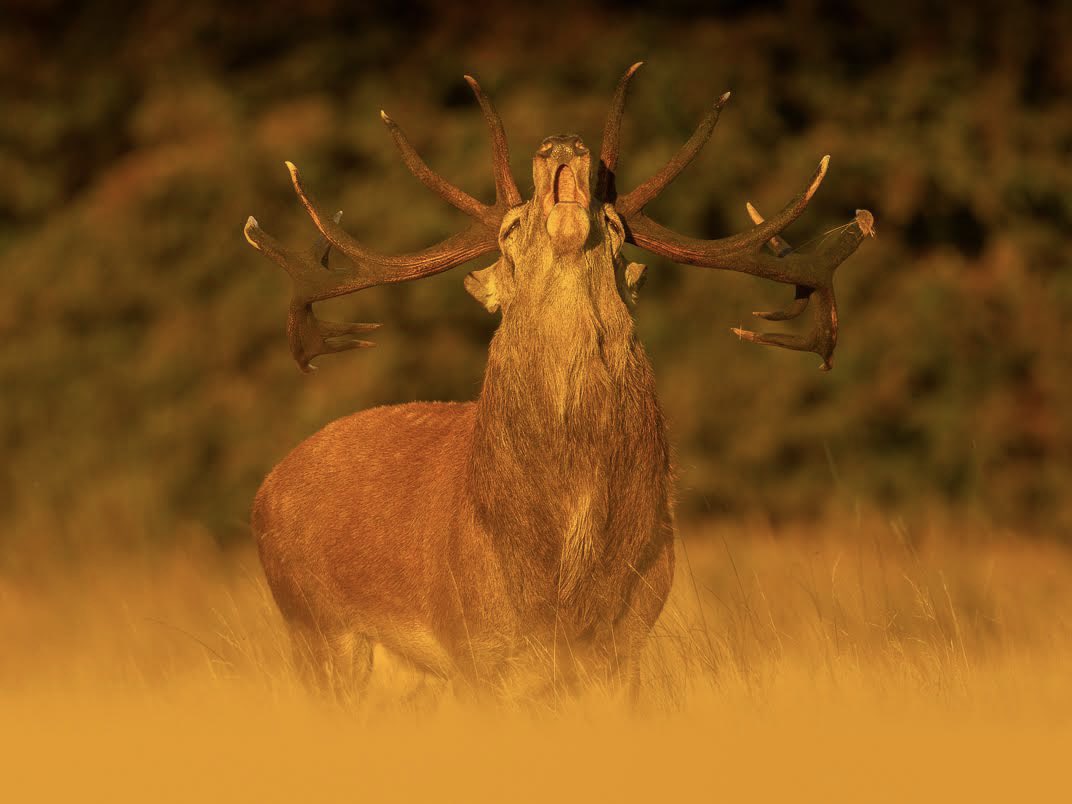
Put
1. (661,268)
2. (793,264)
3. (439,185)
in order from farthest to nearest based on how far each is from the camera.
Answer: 1. (661,268)
2. (793,264)
3. (439,185)

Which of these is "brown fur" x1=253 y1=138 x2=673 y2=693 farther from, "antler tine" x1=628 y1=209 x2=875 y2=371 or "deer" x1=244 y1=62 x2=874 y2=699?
"antler tine" x1=628 y1=209 x2=875 y2=371

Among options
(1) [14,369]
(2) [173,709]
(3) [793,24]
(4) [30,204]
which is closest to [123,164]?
(4) [30,204]

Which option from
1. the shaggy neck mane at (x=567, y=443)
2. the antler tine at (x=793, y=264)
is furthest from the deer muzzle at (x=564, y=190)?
the antler tine at (x=793, y=264)

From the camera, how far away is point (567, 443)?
5160mm

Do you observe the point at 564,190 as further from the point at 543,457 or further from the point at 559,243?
the point at 543,457

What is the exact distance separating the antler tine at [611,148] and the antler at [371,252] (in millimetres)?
287

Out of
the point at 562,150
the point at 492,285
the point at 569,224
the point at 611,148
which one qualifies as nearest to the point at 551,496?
the point at 492,285

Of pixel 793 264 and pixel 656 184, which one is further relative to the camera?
pixel 793 264

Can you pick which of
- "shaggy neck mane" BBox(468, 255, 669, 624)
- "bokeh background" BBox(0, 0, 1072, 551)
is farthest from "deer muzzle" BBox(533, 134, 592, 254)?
"bokeh background" BBox(0, 0, 1072, 551)

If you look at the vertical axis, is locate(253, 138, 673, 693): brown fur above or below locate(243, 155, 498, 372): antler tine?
below

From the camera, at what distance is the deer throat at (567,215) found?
4930mm

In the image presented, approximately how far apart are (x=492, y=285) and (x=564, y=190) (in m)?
0.57

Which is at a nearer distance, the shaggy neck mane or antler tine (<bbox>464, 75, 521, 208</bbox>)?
the shaggy neck mane

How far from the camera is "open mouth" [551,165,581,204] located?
196 inches
